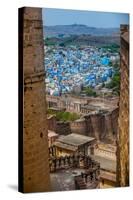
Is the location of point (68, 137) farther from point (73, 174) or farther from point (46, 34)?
point (46, 34)

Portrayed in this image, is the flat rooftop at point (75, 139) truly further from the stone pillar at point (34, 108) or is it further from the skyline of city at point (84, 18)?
the skyline of city at point (84, 18)

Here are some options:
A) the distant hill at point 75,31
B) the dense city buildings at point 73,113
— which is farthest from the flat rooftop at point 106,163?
the distant hill at point 75,31

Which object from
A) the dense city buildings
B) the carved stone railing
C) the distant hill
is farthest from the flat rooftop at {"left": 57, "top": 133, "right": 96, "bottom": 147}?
the distant hill

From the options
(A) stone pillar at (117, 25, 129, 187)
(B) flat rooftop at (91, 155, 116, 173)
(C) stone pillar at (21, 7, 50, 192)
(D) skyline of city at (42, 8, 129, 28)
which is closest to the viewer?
(C) stone pillar at (21, 7, 50, 192)

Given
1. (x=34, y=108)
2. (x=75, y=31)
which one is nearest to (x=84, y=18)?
(x=75, y=31)

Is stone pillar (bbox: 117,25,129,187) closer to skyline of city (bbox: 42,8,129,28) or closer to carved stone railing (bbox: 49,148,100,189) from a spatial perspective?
skyline of city (bbox: 42,8,129,28)

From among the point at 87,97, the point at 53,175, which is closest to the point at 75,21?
the point at 87,97
